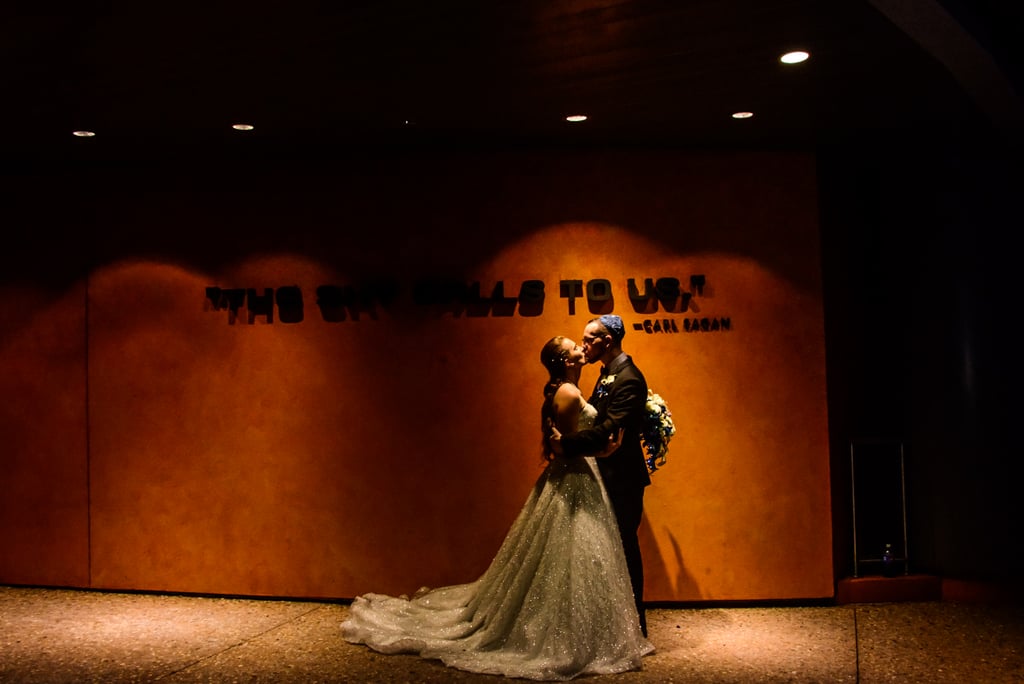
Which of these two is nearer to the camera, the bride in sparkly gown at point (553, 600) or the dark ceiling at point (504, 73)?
the dark ceiling at point (504, 73)

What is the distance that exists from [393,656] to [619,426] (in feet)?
5.96

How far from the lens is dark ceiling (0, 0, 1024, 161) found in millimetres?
3967

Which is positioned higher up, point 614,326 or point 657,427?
point 614,326

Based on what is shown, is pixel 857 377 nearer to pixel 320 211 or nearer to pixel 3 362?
pixel 320 211

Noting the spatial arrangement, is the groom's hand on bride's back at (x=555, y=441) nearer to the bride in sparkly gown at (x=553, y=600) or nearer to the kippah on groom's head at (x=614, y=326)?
the bride in sparkly gown at (x=553, y=600)

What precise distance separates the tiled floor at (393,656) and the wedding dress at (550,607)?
0.38ft

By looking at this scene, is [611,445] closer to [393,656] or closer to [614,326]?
[614,326]

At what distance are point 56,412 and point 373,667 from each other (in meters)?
3.51

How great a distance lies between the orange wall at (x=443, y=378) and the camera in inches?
236

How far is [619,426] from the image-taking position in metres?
5.01

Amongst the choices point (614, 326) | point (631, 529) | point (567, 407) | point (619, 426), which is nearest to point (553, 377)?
point (567, 407)

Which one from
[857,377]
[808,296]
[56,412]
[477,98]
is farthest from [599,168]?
[56,412]

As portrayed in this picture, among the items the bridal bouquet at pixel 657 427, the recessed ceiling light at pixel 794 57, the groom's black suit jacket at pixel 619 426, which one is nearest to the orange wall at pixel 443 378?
the bridal bouquet at pixel 657 427

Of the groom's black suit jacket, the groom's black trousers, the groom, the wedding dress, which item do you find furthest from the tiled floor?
the groom's black suit jacket
